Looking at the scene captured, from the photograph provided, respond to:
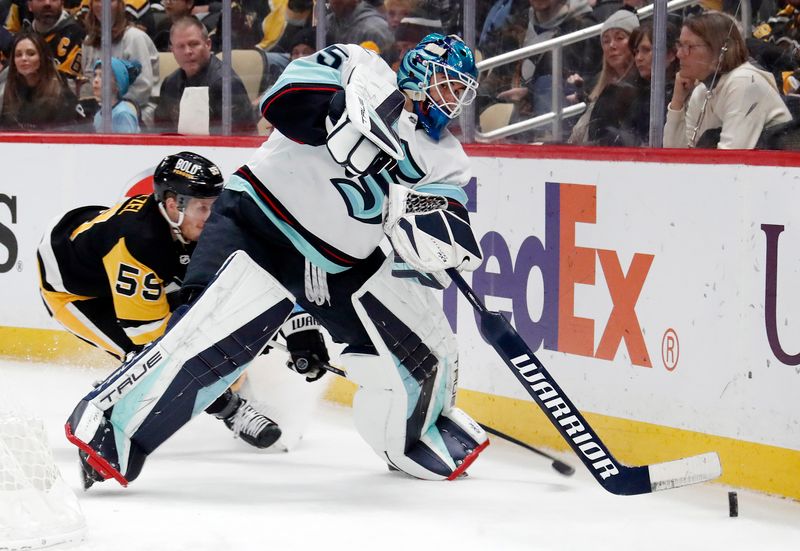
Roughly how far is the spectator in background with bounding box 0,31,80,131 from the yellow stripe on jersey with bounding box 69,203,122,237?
5.48 feet

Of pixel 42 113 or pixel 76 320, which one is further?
pixel 42 113

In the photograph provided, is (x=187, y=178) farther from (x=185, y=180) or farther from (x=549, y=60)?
(x=549, y=60)

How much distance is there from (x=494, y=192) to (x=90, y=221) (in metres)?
1.24

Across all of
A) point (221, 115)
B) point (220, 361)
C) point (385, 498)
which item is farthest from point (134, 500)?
point (221, 115)

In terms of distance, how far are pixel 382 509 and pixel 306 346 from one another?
675 mm

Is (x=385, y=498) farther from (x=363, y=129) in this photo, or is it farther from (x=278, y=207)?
(x=363, y=129)

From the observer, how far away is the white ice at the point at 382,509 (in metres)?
3.00

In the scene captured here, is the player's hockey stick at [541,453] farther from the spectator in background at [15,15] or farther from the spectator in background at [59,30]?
the spectator in background at [15,15]

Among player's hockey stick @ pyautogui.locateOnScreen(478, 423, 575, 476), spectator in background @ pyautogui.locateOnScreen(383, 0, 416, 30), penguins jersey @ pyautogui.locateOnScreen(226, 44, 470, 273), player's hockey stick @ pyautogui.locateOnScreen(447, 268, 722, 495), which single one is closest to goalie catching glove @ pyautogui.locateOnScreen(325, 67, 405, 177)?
penguins jersey @ pyautogui.locateOnScreen(226, 44, 470, 273)

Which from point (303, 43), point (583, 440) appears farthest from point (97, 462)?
point (303, 43)

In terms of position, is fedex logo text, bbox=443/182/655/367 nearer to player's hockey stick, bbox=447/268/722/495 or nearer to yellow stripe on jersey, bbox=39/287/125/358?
player's hockey stick, bbox=447/268/722/495

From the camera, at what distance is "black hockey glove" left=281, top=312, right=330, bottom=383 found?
3832 millimetres

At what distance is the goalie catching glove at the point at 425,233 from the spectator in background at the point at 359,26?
1.60 metres

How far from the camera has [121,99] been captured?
223 inches
